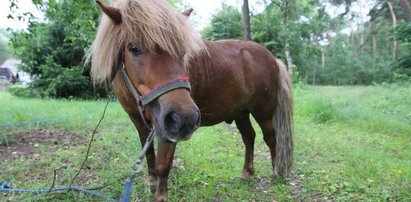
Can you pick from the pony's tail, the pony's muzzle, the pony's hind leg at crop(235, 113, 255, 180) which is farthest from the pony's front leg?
the pony's tail

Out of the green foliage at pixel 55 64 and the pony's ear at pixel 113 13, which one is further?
the green foliage at pixel 55 64

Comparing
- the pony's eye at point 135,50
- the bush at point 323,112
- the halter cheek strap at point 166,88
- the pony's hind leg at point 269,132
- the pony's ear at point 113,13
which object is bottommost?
the bush at point 323,112

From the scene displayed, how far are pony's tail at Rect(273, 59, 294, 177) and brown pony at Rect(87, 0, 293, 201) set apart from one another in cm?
1

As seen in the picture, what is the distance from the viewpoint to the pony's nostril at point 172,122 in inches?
70.7

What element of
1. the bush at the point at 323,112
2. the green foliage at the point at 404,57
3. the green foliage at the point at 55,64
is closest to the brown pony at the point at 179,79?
the green foliage at the point at 404,57

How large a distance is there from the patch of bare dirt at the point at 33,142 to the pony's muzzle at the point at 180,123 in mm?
3173

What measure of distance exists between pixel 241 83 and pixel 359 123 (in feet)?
16.5

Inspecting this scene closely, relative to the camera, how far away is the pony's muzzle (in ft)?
5.87

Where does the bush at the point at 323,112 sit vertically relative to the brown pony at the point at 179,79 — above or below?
below

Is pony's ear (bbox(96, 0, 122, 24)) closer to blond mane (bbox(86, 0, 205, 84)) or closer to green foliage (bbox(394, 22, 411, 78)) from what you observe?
blond mane (bbox(86, 0, 205, 84))

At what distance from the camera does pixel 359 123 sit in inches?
287

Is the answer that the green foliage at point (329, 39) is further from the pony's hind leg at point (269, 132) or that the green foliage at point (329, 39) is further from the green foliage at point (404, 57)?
the pony's hind leg at point (269, 132)

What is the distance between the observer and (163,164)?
2.64 meters

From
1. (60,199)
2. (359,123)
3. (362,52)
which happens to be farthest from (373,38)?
(60,199)
